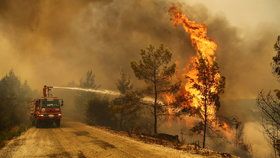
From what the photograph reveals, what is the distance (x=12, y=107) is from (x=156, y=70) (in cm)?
3524

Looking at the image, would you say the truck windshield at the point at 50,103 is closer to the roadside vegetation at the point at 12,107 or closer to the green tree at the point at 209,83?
the roadside vegetation at the point at 12,107

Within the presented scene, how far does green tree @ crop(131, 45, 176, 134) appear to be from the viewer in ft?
132

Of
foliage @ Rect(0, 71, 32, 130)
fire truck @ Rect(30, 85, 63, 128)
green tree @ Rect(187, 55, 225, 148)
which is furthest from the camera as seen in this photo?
foliage @ Rect(0, 71, 32, 130)

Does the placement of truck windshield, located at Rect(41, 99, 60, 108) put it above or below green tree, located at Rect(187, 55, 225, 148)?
below

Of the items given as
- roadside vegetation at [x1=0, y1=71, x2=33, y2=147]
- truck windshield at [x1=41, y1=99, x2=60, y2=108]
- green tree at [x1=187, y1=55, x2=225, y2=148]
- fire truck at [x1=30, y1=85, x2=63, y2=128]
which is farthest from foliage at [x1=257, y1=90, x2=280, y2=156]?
truck windshield at [x1=41, y1=99, x2=60, y2=108]

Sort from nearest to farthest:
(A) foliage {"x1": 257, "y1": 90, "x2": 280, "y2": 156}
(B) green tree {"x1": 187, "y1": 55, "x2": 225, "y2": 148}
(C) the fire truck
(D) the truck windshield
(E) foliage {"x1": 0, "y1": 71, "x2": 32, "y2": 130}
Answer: (A) foliage {"x1": 257, "y1": 90, "x2": 280, "y2": 156} → (B) green tree {"x1": 187, "y1": 55, "x2": 225, "y2": 148} → (C) the fire truck → (D) the truck windshield → (E) foliage {"x1": 0, "y1": 71, "x2": 32, "y2": 130}

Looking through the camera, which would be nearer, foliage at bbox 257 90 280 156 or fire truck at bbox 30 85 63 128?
foliage at bbox 257 90 280 156

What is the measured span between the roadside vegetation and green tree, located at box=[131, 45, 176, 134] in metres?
14.7

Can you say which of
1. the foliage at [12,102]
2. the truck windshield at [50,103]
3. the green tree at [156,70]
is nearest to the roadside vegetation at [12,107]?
the foliage at [12,102]

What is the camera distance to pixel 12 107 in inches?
2532

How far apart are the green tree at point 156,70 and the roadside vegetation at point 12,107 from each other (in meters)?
14.7

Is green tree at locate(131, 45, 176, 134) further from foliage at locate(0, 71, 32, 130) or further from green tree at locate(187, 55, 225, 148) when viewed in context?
foliage at locate(0, 71, 32, 130)

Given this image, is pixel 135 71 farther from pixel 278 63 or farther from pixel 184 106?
pixel 278 63

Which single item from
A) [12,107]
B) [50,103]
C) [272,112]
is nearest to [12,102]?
[12,107]
